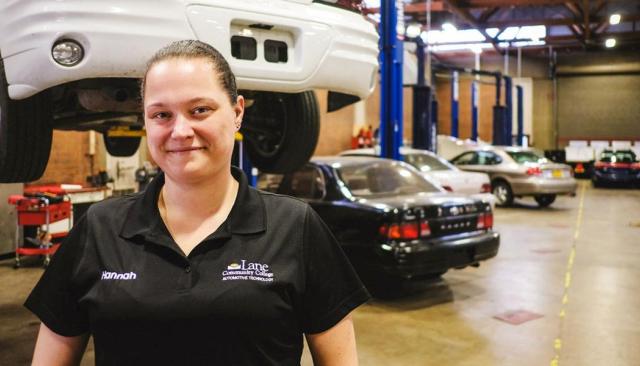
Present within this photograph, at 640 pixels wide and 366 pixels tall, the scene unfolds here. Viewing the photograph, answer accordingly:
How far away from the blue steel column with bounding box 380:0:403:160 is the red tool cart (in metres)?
4.02

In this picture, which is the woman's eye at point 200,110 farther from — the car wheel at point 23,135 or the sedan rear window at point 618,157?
the sedan rear window at point 618,157

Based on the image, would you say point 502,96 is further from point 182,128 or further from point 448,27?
point 182,128

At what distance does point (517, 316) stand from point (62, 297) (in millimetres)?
4033

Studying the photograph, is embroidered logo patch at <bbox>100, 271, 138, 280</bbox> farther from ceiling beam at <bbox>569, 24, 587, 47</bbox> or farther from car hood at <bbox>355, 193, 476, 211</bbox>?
ceiling beam at <bbox>569, 24, 587, 47</bbox>

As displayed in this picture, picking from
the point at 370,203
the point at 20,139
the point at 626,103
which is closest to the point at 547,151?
the point at 626,103

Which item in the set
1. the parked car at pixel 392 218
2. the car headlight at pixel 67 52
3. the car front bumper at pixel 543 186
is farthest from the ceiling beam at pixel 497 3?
the car headlight at pixel 67 52

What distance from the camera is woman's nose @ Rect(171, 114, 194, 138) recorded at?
1.22 m

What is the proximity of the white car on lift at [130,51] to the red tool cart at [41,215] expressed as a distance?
3042 mm

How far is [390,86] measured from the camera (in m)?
7.68

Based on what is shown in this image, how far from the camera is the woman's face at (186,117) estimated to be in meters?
1.23

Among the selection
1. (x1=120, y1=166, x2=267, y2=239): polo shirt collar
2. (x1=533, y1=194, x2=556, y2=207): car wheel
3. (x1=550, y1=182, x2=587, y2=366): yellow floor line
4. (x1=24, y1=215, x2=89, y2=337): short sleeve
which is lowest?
(x1=550, y1=182, x2=587, y2=366): yellow floor line

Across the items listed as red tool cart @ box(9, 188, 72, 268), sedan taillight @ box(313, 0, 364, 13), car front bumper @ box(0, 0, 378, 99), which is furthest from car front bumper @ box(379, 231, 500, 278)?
red tool cart @ box(9, 188, 72, 268)

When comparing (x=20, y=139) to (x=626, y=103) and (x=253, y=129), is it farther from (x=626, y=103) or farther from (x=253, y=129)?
(x=626, y=103)

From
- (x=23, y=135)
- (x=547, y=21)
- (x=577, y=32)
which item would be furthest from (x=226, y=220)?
(x=577, y=32)
